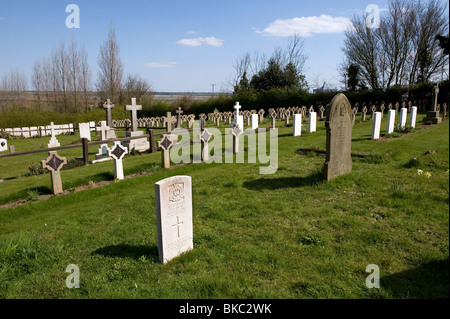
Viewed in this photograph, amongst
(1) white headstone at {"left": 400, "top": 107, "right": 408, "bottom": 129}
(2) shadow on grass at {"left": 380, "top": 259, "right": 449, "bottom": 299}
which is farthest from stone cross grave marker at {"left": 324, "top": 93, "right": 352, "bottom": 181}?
(1) white headstone at {"left": 400, "top": 107, "right": 408, "bottom": 129}

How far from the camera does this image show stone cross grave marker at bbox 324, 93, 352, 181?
6.89 m

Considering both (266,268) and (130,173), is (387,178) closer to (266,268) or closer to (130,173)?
(266,268)

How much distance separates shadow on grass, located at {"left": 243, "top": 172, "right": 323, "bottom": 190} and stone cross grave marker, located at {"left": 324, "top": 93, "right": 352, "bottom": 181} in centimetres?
31

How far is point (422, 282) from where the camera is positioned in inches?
128

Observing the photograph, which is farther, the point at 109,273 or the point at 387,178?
the point at 387,178

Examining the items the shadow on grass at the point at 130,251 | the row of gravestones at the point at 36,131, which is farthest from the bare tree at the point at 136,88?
the shadow on grass at the point at 130,251

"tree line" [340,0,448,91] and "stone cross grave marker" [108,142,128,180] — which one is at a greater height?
"tree line" [340,0,448,91]

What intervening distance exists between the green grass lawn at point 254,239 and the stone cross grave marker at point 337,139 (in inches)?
11.1

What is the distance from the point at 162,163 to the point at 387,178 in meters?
6.82

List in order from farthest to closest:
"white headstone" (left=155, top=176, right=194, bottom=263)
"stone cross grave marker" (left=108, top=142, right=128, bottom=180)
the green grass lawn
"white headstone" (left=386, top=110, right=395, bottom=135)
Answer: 1. "white headstone" (left=386, top=110, right=395, bottom=135)
2. "stone cross grave marker" (left=108, top=142, right=128, bottom=180)
3. "white headstone" (left=155, top=176, right=194, bottom=263)
4. the green grass lawn

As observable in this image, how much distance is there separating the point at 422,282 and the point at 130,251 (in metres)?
3.49

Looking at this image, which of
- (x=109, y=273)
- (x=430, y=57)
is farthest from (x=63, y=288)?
(x=430, y=57)

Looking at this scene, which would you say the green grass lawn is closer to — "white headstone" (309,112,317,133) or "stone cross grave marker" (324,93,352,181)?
"stone cross grave marker" (324,93,352,181)

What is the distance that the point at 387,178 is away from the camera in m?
6.88
